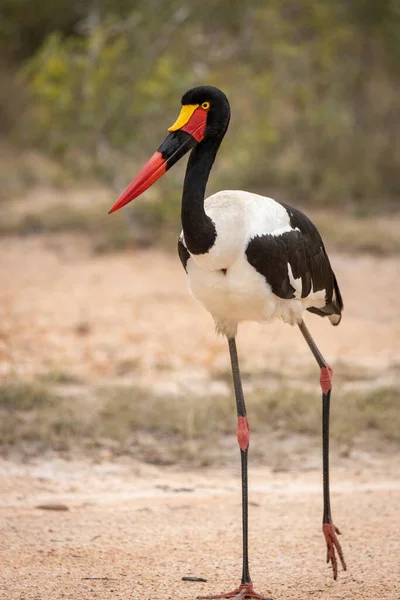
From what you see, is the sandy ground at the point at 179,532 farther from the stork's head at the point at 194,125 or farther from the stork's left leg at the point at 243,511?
the stork's head at the point at 194,125

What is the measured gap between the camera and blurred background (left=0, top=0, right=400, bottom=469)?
5484 millimetres

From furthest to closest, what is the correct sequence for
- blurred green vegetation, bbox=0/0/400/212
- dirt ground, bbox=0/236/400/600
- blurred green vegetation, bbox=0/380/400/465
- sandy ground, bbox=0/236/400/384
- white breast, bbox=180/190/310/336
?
blurred green vegetation, bbox=0/0/400/212 → sandy ground, bbox=0/236/400/384 → blurred green vegetation, bbox=0/380/400/465 → dirt ground, bbox=0/236/400/600 → white breast, bbox=180/190/310/336

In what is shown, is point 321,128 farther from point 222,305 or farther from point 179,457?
point 222,305

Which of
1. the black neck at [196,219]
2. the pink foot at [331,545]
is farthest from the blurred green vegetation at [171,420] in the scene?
the black neck at [196,219]

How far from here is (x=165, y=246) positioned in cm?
1064

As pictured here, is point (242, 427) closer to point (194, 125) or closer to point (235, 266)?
point (235, 266)

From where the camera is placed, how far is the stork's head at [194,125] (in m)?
3.26

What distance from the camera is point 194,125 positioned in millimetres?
3336

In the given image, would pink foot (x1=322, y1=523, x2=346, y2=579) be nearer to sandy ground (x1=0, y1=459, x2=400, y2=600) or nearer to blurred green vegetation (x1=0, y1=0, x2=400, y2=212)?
sandy ground (x1=0, y1=459, x2=400, y2=600)

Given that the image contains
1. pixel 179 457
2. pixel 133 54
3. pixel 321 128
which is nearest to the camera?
pixel 179 457

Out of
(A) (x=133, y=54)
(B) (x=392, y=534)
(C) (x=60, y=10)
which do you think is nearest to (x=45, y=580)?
(B) (x=392, y=534)

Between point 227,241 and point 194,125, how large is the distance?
1.52 feet

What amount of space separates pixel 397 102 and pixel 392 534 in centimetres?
1106

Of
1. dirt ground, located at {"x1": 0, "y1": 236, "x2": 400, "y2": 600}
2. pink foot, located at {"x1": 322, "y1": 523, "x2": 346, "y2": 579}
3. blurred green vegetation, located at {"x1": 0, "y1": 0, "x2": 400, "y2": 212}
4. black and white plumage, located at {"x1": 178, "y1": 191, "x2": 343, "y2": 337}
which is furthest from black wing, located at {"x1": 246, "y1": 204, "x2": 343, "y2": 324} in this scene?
blurred green vegetation, located at {"x1": 0, "y1": 0, "x2": 400, "y2": 212}
